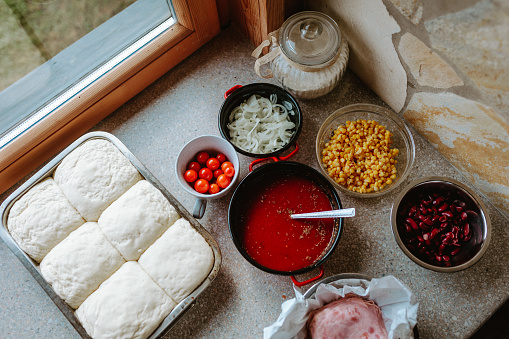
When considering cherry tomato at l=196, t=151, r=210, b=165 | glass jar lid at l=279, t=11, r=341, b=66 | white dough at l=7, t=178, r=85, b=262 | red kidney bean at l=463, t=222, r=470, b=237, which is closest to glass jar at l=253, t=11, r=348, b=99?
glass jar lid at l=279, t=11, r=341, b=66

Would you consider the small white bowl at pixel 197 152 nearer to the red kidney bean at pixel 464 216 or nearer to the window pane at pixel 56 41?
the window pane at pixel 56 41

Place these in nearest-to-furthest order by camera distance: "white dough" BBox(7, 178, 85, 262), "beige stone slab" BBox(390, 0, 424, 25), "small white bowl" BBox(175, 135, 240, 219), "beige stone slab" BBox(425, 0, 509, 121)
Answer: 1. "beige stone slab" BBox(425, 0, 509, 121)
2. "beige stone slab" BBox(390, 0, 424, 25)
3. "white dough" BBox(7, 178, 85, 262)
4. "small white bowl" BBox(175, 135, 240, 219)

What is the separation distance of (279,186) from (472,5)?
694mm

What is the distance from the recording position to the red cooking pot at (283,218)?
122 centimetres

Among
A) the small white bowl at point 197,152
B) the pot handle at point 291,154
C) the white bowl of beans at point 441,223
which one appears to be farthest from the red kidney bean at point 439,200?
the small white bowl at point 197,152

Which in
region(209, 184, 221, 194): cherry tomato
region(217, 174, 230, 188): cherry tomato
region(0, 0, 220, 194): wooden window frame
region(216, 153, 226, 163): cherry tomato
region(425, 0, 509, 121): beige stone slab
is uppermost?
region(425, 0, 509, 121): beige stone slab

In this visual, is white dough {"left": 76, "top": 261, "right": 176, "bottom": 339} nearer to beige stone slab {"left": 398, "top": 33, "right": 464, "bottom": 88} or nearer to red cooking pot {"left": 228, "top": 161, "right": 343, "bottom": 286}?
red cooking pot {"left": 228, "top": 161, "right": 343, "bottom": 286}

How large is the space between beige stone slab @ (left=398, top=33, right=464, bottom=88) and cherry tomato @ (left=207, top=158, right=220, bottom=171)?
630 mm

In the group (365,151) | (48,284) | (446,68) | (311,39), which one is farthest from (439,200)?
(48,284)

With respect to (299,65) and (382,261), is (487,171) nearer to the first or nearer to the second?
(382,261)

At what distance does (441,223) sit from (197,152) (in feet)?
2.51

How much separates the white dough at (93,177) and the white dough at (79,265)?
0.08m

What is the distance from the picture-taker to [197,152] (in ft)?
4.35

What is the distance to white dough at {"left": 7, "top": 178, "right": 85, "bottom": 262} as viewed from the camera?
1.13 metres
